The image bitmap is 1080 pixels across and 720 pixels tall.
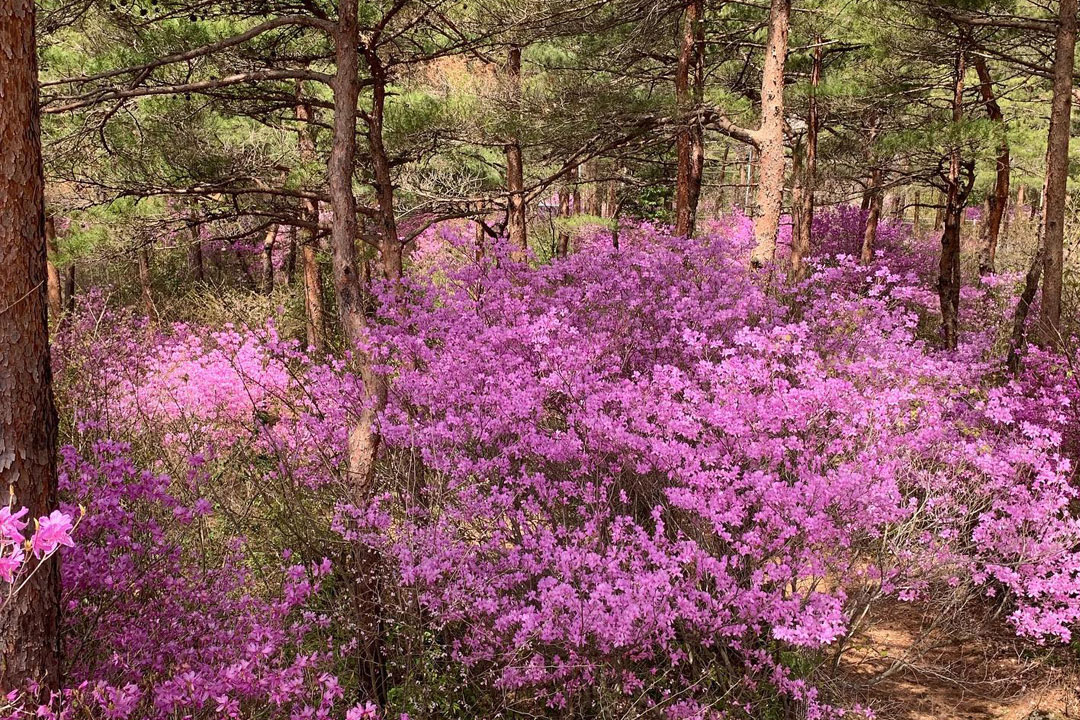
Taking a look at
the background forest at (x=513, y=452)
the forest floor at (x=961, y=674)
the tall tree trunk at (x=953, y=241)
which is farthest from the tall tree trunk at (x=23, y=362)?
the tall tree trunk at (x=953, y=241)

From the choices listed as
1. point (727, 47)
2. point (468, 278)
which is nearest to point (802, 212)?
point (727, 47)

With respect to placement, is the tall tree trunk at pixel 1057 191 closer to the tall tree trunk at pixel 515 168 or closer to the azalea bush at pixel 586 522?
the azalea bush at pixel 586 522

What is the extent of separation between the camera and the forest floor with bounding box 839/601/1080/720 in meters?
5.32

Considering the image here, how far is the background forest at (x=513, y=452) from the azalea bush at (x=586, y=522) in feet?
0.12

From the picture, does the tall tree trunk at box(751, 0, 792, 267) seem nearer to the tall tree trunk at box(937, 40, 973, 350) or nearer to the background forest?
the background forest

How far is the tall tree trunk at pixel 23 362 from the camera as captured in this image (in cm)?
285

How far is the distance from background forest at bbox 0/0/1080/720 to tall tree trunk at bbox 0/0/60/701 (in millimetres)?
13

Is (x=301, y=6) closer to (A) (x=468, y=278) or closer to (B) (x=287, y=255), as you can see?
(A) (x=468, y=278)

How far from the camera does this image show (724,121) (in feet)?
30.0

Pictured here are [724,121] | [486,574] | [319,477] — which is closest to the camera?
[486,574]

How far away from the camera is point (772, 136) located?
8758mm

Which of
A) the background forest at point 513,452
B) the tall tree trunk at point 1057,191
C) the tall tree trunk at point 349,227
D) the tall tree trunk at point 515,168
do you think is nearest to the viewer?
the background forest at point 513,452

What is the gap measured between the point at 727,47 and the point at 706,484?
12.0 metres

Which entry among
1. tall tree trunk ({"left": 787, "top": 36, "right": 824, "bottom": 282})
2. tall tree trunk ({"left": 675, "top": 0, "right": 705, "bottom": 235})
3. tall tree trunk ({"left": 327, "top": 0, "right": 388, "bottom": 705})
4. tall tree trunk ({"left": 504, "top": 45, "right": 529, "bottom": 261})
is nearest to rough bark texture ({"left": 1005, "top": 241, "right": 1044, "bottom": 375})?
tall tree trunk ({"left": 787, "top": 36, "right": 824, "bottom": 282})
